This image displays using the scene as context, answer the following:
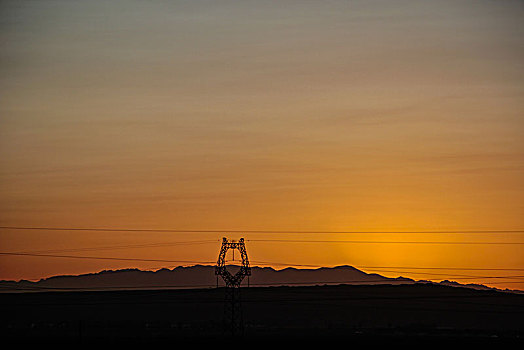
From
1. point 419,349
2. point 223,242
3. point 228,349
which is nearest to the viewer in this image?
point 228,349

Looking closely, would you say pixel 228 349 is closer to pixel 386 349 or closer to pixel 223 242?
pixel 386 349

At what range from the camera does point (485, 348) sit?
324 ft

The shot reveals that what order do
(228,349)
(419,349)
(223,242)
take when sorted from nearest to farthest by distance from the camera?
(228,349) < (419,349) < (223,242)

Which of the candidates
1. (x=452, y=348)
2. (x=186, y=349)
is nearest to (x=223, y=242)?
(x=186, y=349)

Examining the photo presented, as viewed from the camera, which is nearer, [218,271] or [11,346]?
[11,346]

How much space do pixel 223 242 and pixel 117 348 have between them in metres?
33.1

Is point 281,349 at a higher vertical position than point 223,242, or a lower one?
lower

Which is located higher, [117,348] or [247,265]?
[247,265]

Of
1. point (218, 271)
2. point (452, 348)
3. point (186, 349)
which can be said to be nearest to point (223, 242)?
point (218, 271)

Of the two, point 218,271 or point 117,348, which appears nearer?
point 117,348

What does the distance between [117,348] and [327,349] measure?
21.2 meters

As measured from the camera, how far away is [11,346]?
91625 mm

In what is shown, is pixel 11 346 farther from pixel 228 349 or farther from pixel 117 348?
pixel 228 349

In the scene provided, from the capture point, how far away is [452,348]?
9544 cm
